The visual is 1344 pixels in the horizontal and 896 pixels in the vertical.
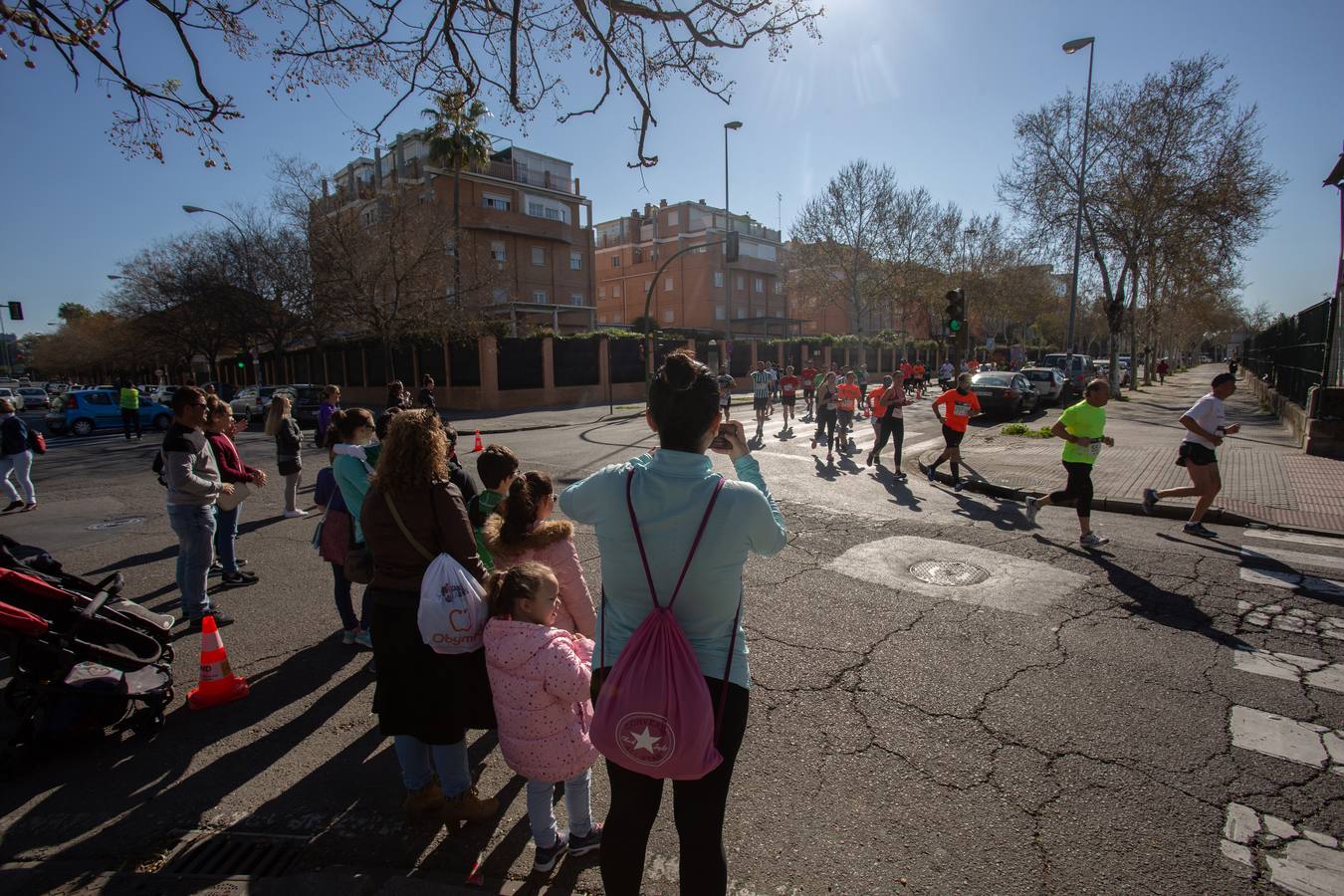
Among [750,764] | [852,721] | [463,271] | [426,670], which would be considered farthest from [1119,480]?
[463,271]

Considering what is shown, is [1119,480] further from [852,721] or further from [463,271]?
[463,271]

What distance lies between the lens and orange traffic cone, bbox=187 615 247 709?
3.71 metres

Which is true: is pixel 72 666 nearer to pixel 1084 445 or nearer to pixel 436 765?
pixel 436 765

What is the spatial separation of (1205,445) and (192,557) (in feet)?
32.2

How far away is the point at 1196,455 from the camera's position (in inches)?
276

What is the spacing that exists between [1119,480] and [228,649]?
440 inches

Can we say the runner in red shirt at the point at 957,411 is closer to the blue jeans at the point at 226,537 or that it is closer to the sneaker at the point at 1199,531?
the sneaker at the point at 1199,531

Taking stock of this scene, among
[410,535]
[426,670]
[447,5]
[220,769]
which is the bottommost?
[220,769]

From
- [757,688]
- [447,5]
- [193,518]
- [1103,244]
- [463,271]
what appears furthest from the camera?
[463,271]

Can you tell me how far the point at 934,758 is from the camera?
313 cm

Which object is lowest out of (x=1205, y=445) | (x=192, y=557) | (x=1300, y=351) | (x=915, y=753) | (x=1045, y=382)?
(x=915, y=753)

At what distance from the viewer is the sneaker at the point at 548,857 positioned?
2.42 m

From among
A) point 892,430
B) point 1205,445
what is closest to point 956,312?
point 892,430

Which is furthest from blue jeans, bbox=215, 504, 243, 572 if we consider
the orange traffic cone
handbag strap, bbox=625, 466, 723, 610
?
handbag strap, bbox=625, 466, 723, 610
